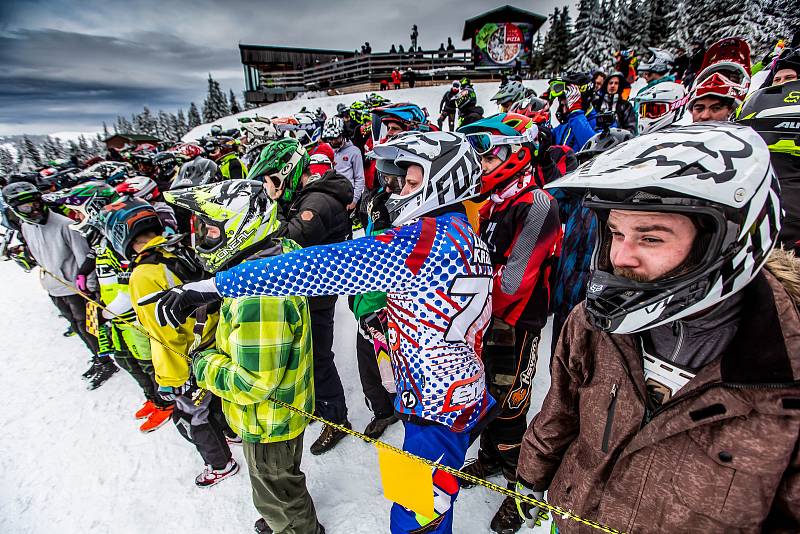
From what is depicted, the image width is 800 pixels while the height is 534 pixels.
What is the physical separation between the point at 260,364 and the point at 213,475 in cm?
241

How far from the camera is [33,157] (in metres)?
52.5

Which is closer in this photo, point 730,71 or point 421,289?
point 421,289

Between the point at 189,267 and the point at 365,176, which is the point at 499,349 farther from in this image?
the point at 365,176

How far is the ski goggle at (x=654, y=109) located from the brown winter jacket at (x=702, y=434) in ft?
13.5

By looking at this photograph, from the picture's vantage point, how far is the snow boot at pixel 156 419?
458cm

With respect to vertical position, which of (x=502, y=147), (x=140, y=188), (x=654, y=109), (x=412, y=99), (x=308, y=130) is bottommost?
(x=140, y=188)

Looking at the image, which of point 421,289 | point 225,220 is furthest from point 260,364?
point 421,289

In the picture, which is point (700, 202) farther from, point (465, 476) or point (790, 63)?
point (790, 63)

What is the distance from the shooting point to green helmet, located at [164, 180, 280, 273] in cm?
244

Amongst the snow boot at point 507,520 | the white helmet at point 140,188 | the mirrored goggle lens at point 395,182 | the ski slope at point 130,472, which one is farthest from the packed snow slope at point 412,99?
the snow boot at point 507,520

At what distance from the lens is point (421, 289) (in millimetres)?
1915

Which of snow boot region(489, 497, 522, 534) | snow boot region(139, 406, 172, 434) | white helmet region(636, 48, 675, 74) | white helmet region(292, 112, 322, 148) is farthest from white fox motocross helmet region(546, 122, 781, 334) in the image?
white helmet region(636, 48, 675, 74)

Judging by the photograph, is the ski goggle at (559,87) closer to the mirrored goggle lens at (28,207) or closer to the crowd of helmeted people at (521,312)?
the crowd of helmeted people at (521,312)

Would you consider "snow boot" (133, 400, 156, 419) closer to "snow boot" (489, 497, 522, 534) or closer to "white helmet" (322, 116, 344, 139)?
"snow boot" (489, 497, 522, 534)
